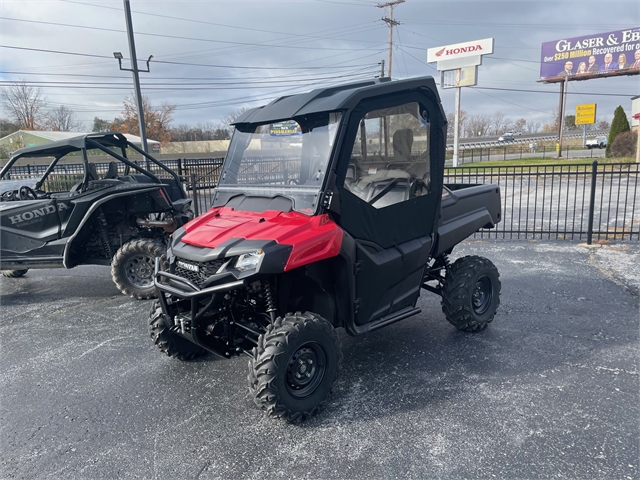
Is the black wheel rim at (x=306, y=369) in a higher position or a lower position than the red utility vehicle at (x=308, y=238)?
lower

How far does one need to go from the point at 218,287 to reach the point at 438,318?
301cm

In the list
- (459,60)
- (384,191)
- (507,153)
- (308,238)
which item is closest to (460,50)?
(459,60)

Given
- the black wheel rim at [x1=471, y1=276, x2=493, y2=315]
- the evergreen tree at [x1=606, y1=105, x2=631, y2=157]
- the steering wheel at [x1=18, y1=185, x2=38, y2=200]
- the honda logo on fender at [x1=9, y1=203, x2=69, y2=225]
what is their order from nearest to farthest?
1. the black wheel rim at [x1=471, y1=276, x2=493, y2=315]
2. the honda logo on fender at [x1=9, y1=203, x2=69, y2=225]
3. the steering wheel at [x1=18, y1=185, x2=38, y2=200]
4. the evergreen tree at [x1=606, y1=105, x2=631, y2=157]

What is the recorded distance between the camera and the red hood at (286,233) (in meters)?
3.21

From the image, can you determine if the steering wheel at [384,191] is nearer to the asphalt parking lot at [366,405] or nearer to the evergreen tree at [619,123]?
the asphalt parking lot at [366,405]

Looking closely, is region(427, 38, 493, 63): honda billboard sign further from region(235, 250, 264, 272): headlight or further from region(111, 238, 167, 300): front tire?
region(235, 250, 264, 272): headlight

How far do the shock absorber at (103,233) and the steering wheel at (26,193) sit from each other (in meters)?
1.08

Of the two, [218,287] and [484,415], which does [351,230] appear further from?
[484,415]

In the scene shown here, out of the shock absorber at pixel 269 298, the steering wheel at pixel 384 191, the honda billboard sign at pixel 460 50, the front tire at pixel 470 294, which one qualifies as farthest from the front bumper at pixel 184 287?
the honda billboard sign at pixel 460 50

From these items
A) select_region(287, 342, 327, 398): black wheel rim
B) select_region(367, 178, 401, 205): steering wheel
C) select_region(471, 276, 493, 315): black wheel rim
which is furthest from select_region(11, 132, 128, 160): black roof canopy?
select_region(471, 276, 493, 315): black wheel rim

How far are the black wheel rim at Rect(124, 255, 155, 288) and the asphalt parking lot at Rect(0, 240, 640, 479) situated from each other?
793 millimetres

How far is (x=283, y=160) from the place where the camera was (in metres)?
3.84

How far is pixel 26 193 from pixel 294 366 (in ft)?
17.9

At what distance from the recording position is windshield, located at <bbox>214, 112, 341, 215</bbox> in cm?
352
